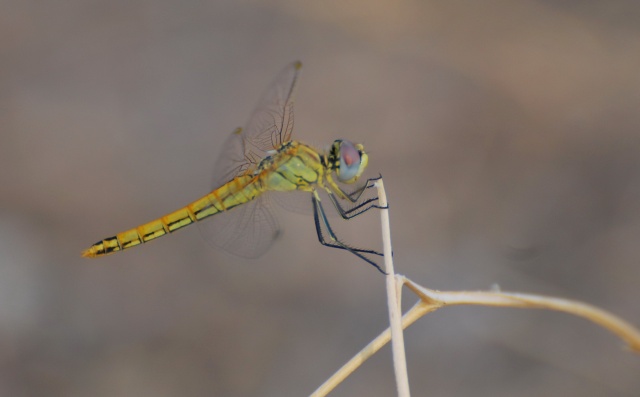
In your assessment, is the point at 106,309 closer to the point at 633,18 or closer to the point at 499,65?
the point at 499,65

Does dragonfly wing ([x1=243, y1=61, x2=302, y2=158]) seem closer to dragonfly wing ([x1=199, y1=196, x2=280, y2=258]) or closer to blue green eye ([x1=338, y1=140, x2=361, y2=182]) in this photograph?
dragonfly wing ([x1=199, y1=196, x2=280, y2=258])

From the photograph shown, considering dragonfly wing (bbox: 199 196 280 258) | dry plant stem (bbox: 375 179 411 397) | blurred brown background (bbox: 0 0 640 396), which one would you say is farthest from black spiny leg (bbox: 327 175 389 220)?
blurred brown background (bbox: 0 0 640 396)

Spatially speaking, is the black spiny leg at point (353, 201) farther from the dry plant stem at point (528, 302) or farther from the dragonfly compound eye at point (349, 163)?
the dry plant stem at point (528, 302)

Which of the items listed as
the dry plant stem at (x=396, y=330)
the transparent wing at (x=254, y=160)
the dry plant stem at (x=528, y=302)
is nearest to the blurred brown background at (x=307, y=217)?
the transparent wing at (x=254, y=160)

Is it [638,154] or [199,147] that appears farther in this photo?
[199,147]

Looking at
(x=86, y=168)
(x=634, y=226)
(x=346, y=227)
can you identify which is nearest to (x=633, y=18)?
(x=634, y=226)
